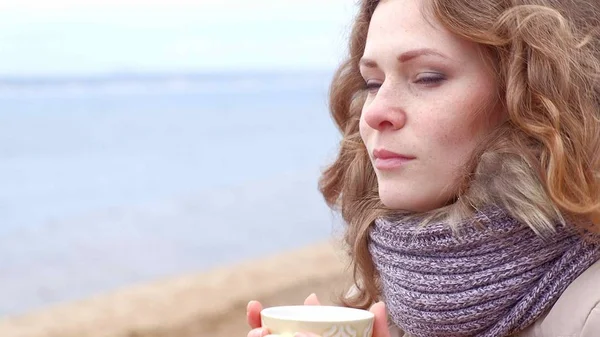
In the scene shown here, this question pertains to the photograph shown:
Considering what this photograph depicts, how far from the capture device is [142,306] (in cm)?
767

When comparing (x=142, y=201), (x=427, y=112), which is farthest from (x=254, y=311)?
(x=142, y=201)

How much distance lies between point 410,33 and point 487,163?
12.1 inches

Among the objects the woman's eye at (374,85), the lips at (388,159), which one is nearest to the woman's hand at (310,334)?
the lips at (388,159)

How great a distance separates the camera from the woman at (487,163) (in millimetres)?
1993

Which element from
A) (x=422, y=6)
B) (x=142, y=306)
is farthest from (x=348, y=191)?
(x=142, y=306)

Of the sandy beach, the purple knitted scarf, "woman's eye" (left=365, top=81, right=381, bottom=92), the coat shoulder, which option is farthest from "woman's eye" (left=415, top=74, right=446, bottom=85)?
the sandy beach

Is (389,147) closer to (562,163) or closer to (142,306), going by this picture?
(562,163)

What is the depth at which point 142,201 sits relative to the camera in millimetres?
12078

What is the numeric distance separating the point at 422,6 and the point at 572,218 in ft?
1.71

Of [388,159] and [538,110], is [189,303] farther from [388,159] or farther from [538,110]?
[538,110]

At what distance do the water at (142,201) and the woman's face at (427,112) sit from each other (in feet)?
5.39

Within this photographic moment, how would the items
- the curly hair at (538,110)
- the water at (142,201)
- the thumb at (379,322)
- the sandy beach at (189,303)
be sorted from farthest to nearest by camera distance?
the water at (142,201)
the sandy beach at (189,303)
the curly hair at (538,110)
the thumb at (379,322)

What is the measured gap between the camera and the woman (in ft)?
6.54

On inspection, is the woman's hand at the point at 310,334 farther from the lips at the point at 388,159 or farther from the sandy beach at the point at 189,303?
the sandy beach at the point at 189,303
